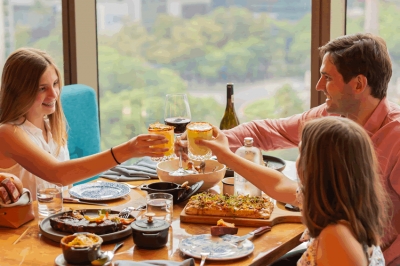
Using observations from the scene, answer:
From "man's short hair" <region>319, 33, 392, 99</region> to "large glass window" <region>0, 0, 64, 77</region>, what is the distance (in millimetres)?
2316

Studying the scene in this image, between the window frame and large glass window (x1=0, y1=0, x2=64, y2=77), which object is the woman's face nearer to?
the window frame

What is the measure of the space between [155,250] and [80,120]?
5.30 feet

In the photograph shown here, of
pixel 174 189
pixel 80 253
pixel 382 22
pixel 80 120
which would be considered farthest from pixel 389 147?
pixel 80 120

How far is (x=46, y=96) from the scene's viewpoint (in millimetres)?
2516

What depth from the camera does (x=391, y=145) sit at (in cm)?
212

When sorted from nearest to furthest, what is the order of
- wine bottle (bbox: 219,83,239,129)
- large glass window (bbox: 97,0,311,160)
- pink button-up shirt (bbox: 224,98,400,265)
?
pink button-up shirt (bbox: 224,98,400,265), wine bottle (bbox: 219,83,239,129), large glass window (bbox: 97,0,311,160)

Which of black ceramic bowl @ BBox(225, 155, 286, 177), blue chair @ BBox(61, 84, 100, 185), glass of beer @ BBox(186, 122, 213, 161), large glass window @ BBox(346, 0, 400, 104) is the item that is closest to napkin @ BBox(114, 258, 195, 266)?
glass of beer @ BBox(186, 122, 213, 161)

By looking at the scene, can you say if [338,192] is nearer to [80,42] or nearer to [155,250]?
[155,250]

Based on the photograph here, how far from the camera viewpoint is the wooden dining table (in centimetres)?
170

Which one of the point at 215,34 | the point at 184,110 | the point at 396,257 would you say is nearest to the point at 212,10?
the point at 215,34

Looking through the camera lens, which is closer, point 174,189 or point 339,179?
point 339,179

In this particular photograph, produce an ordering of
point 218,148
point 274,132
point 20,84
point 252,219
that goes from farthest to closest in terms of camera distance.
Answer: point 274,132
point 20,84
point 218,148
point 252,219

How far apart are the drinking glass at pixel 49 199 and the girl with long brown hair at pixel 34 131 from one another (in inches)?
14.1

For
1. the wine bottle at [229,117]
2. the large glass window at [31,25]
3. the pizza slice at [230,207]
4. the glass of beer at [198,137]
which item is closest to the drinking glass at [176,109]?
the glass of beer at [198,137]
